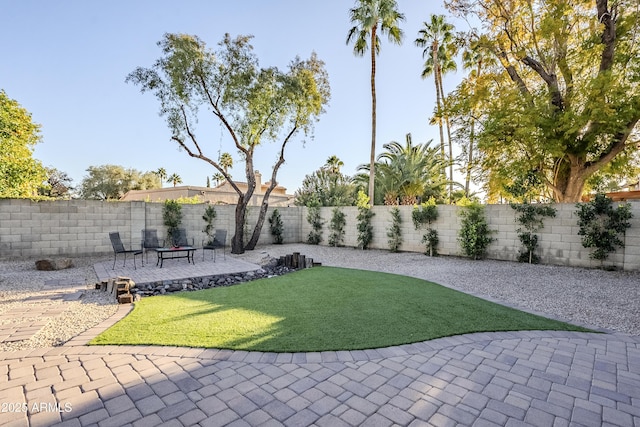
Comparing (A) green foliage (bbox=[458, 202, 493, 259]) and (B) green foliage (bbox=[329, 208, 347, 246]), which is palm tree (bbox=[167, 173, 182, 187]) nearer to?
(B) green foliage (bbox=[329, 208, 347, 246])

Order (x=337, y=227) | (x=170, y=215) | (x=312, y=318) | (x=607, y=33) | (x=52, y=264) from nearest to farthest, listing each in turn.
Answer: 1. (x=312, y=318)
2. (x=52, y=264)
3. (x=607, y=33)
4. (x=170, y=215)
5. (x=337, y=227)

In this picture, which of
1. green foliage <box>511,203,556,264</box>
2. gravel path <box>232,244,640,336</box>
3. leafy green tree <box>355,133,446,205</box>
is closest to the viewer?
gravel path <box>232,244,640,336</box>

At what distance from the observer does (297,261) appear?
29.6 ft

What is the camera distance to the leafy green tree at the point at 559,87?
786 cm

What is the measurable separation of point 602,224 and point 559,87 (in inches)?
208

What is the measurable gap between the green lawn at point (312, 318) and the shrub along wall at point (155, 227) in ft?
14.2

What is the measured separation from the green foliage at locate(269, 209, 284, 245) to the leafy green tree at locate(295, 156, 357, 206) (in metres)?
3.02

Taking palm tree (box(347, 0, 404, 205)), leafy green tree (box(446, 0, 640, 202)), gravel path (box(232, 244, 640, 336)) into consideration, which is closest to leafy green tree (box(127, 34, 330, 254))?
palm tree (box(347, 0, 404, 205))

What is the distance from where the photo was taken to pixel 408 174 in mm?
16234

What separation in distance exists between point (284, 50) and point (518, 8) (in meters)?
8.20

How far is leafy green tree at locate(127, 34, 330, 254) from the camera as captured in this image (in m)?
10.2

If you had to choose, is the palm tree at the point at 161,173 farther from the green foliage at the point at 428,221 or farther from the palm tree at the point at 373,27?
the green foliage at the point at 428,221

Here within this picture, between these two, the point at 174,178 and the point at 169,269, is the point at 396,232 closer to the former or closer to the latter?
the point at 169,269

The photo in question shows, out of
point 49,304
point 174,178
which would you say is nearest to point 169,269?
point 49,304
